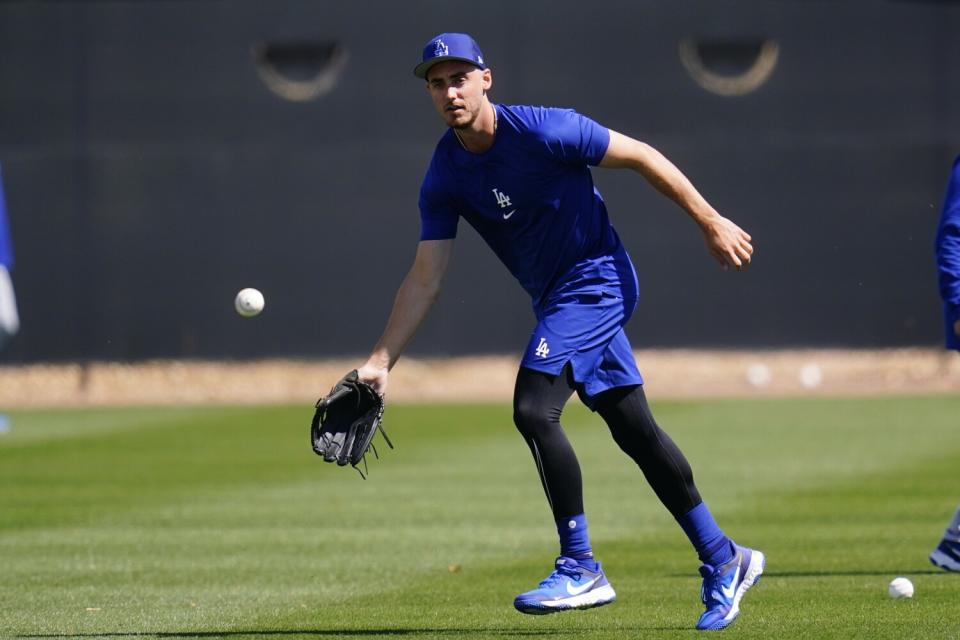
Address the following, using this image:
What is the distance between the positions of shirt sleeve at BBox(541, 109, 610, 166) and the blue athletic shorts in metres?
0.49

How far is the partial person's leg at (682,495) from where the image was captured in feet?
19.9

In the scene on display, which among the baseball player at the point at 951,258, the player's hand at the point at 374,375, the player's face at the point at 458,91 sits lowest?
the player's hand at the point at 374,375

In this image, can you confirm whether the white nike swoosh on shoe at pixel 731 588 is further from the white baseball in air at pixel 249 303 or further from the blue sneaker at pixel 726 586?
the white baseball in air at pixel 249 303

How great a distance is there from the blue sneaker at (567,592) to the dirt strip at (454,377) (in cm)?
1427

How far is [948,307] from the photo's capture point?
23.3 feet

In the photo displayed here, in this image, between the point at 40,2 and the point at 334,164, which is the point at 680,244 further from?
the point at 40,2

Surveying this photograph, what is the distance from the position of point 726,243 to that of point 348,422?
1.52 m

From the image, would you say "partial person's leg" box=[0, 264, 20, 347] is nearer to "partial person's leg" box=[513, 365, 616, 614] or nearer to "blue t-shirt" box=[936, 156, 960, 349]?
"partial person's leg" box=[513, 365, 616, 614]

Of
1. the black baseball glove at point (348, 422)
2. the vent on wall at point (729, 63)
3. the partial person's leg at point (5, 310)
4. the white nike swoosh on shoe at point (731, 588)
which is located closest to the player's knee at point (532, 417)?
the black baseball glove at point (348, 422)

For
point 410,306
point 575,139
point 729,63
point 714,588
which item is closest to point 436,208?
point 410,306

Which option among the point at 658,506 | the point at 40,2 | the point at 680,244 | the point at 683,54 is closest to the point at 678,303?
the point at 680,244

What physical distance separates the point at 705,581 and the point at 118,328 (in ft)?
54.7

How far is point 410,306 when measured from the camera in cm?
631

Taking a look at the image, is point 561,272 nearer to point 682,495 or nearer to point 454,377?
point 682,495
